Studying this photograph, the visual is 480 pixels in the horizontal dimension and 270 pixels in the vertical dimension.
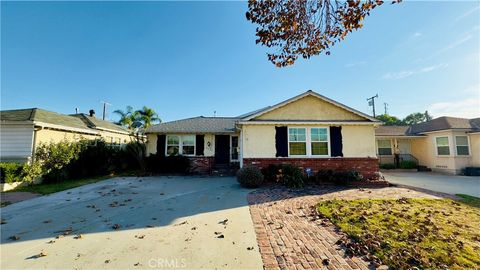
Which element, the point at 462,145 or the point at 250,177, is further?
the point at 462,145

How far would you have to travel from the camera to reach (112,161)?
15.8 metres

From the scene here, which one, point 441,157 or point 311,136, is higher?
point 311,136

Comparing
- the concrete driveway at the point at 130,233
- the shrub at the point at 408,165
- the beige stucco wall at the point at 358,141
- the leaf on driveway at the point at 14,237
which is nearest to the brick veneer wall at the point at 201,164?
the concrete driveway at the point at 130,233

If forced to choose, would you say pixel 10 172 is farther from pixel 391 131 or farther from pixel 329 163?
pixel 391 131

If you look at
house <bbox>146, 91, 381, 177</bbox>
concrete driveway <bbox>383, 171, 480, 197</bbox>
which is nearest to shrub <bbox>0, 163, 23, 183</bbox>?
house <bbox>146, 91, 381, 177</bbox>

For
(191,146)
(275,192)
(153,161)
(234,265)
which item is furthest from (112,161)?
(234,265)

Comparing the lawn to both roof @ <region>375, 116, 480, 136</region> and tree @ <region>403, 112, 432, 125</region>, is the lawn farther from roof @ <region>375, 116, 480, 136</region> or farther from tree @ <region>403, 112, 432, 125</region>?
tree @ <region>403, 112, 432, 125</region>

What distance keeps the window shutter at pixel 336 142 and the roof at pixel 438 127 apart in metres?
10.6

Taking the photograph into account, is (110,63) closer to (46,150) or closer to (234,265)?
(46,150)

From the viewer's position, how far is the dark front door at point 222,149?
16.6 m

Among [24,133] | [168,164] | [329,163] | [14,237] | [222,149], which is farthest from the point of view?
[222,149]

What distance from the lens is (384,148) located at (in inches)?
790

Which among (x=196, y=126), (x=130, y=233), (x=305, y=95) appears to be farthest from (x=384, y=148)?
(x=130, y=233)

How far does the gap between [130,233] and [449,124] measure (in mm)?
23496
